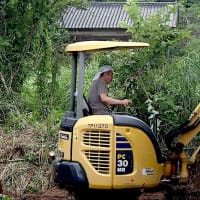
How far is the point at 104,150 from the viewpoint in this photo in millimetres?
6273

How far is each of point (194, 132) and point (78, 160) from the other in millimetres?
1399

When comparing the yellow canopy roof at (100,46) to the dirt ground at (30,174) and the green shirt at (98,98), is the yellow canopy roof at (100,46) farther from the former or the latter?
the dirt ground at (30,174)

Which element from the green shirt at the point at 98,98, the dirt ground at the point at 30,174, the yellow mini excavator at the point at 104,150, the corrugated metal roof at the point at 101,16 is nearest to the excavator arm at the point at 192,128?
the yellow mini excavator at the point at 104,150

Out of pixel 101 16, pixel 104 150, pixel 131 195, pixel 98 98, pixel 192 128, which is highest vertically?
pixel 101 16

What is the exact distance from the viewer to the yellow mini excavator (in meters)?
6.26

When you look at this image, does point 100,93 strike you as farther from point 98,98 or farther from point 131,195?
point 131,195

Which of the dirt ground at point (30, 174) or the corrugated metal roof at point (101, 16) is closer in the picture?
the dirt ground at point (30, 174)

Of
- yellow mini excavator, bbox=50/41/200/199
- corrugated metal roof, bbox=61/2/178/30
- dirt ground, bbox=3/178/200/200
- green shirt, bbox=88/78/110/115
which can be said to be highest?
corrugated metal roof, bbox=61/2/178/30

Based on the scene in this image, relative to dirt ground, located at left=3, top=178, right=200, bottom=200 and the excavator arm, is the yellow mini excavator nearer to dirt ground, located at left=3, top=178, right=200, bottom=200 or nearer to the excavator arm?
dirt ground, located at left=3, top=178, right=200, bottom=200

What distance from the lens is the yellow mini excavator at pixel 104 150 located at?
626cm

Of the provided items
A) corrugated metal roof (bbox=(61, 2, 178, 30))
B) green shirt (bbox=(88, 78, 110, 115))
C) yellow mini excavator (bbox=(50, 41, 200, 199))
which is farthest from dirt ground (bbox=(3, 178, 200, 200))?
corrugated metal roof (bbox=(61, 2, 178, 30))

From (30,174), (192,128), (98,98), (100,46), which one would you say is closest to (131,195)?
(192,128)

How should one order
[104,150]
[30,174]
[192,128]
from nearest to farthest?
[104,150] → [192,128] → [30,174]

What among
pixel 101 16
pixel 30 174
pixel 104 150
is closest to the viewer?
pixel 104 150
